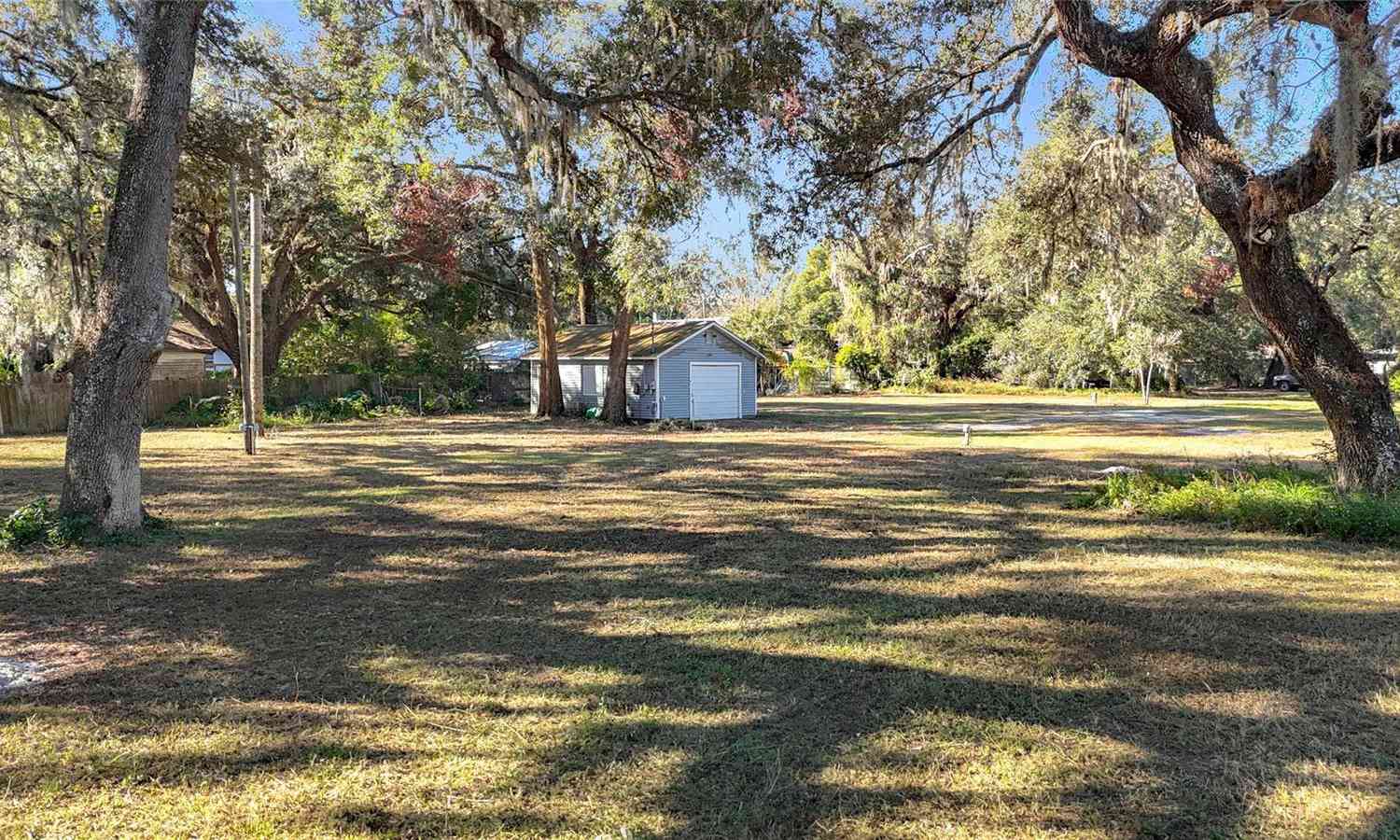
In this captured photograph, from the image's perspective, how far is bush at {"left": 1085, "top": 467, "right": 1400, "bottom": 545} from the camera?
714 centimetres

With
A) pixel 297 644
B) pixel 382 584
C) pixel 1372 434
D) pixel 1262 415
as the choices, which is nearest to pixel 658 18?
pixel 382 584

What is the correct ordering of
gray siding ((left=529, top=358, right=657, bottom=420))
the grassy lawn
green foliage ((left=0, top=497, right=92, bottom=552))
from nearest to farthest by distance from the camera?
1. the grassy lawn
2. green foliage ((left=0, top=497, right=92, bottom=552))
3. gray siding ((left=529, top=358, right=657, bottom=420))

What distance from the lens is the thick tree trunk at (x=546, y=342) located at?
77.9 feet

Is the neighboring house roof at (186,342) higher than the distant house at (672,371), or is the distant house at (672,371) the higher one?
the neighboring house roof at (186,342)

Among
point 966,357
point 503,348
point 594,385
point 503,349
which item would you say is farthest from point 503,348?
point 966,357

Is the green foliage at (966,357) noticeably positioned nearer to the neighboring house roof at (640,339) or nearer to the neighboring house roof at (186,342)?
the neighboring house roof at (640,339)

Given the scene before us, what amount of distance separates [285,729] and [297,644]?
4.02 feet

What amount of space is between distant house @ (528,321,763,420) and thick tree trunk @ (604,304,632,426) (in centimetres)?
107

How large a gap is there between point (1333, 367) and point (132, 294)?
10947 millimetres

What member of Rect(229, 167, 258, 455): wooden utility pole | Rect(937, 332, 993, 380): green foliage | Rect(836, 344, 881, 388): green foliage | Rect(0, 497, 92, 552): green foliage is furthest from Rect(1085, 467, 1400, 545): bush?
Rect(836, 344, 881, 388): green foliage

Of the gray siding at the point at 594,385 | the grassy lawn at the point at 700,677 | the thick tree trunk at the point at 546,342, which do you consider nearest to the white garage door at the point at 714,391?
the gray siding at the point at 594,385

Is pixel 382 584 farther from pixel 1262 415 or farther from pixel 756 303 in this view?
pixel 756 303

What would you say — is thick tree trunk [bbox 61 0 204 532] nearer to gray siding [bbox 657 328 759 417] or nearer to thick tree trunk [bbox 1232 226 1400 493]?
thick tree trunk [bbox 1232 226 1400 493]

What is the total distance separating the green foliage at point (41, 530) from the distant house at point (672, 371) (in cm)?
1860
